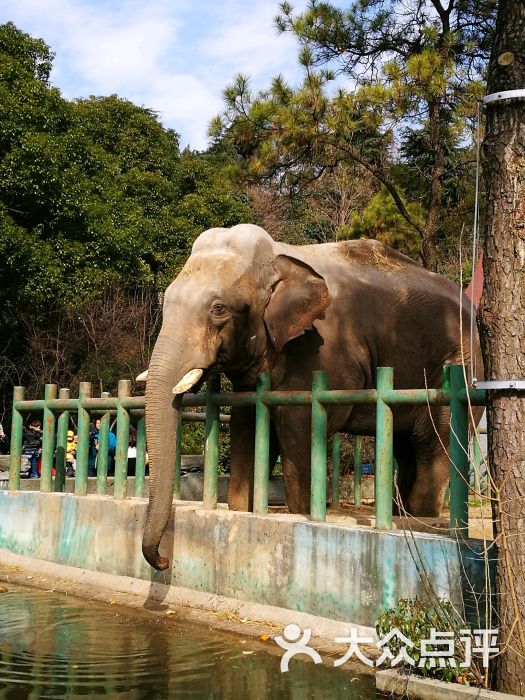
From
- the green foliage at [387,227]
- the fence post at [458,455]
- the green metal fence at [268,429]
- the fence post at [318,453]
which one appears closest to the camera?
the fence post at [458,455]

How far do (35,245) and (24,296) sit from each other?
3.72 feet

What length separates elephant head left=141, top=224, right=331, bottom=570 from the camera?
6898 mm

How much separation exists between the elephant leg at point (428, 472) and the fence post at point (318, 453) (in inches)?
114

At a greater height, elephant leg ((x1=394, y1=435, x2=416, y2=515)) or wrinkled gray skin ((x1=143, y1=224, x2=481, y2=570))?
wrinkled gray skin ((x1=143, y1=224, x2=481, y2=570))

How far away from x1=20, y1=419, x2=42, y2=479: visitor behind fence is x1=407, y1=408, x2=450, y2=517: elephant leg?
8.04 meters

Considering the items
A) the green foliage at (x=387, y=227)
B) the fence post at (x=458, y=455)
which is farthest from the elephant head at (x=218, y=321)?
the green foliage at (x=387, y=227)

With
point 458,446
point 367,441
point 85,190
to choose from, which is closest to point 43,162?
point 85,190

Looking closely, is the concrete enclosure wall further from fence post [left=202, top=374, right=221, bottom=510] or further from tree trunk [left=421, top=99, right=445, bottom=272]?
tree trunk [left=421, top=99, right=445, bottom=272]

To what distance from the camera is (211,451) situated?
294 inches

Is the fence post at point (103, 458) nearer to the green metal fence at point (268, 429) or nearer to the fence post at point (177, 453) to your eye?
the green metal fence at point (268, 429)

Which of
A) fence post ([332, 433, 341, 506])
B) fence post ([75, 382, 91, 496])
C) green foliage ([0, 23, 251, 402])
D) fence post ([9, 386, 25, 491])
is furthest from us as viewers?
green foliage ([0, 23, 251, 402])

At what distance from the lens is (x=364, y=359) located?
8422 millimetres

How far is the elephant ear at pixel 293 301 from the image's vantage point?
7828mm

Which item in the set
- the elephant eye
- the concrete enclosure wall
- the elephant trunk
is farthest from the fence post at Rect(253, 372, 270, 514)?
the elephant eye
